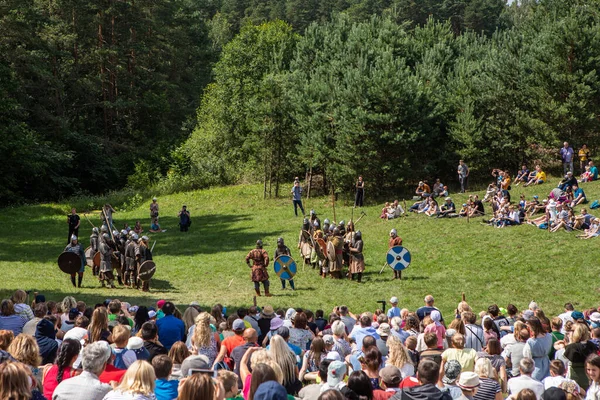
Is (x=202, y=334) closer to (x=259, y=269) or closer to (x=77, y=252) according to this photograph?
(x=259, y=269)

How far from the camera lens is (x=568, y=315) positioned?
1299 centimetres

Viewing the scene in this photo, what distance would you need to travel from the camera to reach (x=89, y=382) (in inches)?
256

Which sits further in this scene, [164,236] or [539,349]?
[164,236]

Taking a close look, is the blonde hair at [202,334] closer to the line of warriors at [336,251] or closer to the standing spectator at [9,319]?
the standing spectator at [9,319]

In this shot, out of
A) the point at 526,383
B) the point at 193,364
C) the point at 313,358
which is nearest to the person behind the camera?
the point at 193,364

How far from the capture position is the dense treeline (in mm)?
37094

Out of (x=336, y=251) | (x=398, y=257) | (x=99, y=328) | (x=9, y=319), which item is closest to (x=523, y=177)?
(x=336, y=251)

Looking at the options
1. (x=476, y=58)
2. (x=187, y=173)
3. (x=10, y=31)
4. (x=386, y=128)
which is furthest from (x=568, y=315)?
(x=10, y=31)

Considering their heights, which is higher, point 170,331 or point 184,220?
point 170,331

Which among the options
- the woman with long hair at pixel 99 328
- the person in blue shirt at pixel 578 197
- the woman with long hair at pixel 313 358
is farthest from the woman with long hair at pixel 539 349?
the person in blue shirt at pixel 578 197

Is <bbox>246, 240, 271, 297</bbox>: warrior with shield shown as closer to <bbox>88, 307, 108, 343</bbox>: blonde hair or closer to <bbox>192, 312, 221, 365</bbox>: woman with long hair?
<bbox>192, 312, 221, 365</bbox>: woman with long hair

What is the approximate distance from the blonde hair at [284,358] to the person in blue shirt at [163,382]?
1.04 m

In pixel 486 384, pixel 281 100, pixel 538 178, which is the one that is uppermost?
pixel 281 100

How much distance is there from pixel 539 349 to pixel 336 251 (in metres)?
12.6
